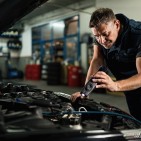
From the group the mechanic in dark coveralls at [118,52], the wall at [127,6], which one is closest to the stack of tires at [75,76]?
the wall at [127,6]

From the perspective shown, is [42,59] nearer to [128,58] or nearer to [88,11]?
[88,11]

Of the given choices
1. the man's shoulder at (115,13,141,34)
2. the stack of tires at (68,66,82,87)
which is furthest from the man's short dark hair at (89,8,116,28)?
the stack of tires at (68,66,82,87)

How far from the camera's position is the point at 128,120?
152 cm

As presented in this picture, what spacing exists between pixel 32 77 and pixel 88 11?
4.89m

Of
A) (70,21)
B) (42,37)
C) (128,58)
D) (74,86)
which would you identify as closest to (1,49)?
(42,37)

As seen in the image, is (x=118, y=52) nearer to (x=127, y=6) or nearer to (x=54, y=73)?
(x=127, y=6)

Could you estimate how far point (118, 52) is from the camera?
1969mm

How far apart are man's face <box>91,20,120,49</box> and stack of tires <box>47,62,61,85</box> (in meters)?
8.02

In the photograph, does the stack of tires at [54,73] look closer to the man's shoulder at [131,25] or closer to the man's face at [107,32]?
the man's shoulder at [131,25]

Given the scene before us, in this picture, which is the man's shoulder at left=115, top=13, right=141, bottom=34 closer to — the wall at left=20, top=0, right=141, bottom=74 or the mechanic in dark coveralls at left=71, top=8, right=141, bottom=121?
the mechanic in dark coveralls at left=71, top=8, right=141, bottom=121

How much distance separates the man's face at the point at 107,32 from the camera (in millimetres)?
1661

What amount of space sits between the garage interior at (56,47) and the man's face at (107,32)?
153 inches

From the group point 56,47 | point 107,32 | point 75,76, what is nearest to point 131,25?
point 107,32

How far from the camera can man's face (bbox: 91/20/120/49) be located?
65.4 inches
